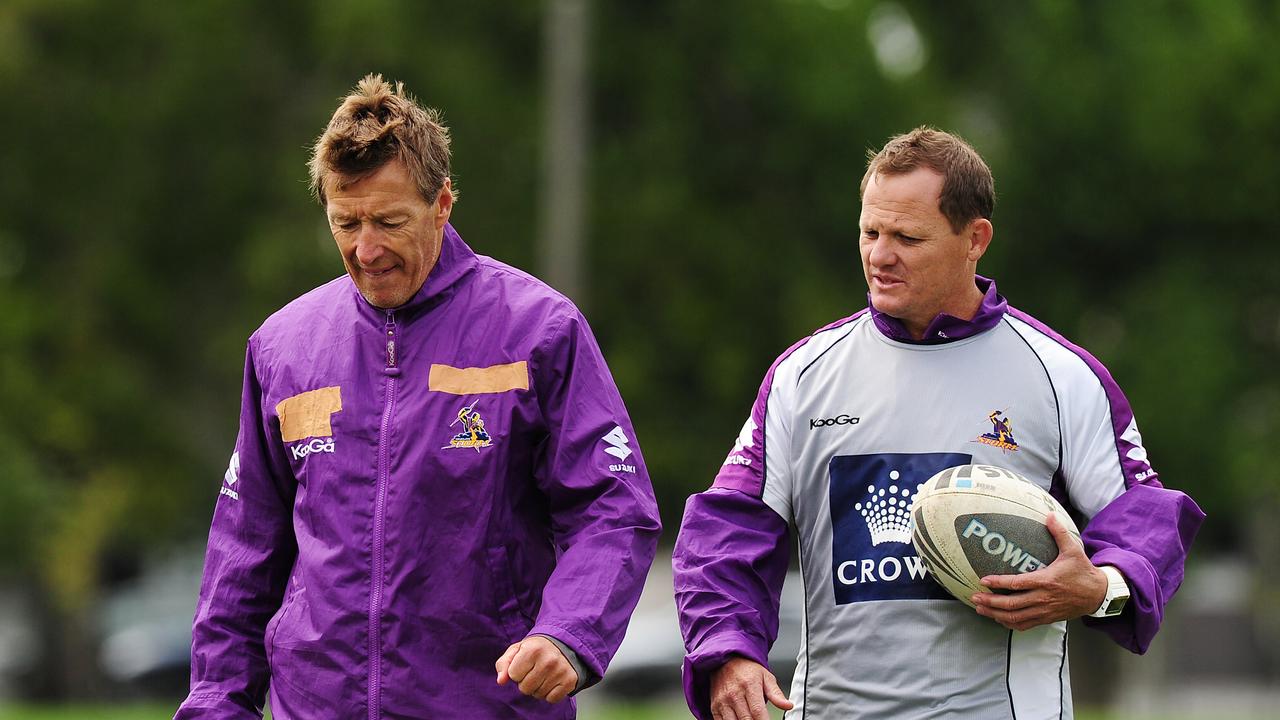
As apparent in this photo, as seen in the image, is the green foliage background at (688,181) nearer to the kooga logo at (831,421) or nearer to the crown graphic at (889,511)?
the kooga logo at (831,421)

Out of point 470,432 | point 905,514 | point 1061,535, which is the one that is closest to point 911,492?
point 905,514

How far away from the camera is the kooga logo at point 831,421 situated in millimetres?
4734

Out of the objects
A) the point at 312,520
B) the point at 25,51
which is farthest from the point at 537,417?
the point at 25,51

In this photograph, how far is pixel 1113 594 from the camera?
4375 mm

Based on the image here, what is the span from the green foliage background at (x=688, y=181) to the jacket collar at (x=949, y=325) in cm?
1170

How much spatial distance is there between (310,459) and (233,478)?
0.36 metres

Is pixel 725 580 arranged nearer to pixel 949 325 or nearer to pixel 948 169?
pixel 949 325

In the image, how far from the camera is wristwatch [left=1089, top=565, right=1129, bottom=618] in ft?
14.4

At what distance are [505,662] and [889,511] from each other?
42.9 inches

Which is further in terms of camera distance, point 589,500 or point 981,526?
point 589,500

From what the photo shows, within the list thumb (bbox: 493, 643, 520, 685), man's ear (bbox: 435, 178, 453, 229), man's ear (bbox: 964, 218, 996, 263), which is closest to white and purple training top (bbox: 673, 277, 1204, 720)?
man's ear (bbox: 964, 218, 996, 263)

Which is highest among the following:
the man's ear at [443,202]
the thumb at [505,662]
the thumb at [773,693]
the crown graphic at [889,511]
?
the man's ear at [443,202]

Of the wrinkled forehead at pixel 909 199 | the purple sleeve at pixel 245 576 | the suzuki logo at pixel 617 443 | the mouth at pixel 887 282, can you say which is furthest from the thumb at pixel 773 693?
the purple sleeve at pixel 245 576

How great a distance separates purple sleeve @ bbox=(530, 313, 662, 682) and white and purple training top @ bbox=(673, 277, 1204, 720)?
0.27 meters
